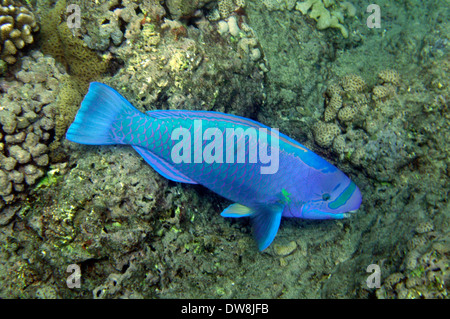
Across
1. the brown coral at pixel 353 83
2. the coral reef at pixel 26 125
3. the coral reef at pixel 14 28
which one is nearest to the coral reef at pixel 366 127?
the brown coral at pixel 353 83

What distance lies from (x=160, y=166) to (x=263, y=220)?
47.6 inches

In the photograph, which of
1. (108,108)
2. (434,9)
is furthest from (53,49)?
(434,9)

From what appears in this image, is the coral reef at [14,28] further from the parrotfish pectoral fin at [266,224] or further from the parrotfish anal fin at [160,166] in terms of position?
the parrotfish pectoral fin at [266,224]

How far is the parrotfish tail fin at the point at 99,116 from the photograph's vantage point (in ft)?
7.83

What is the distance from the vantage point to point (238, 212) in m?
2.86

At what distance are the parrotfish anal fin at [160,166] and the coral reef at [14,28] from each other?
5.92 ft

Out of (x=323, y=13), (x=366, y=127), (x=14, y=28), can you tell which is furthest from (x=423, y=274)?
(x=14, y=28)

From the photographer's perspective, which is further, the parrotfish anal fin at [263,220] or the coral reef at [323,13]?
the coral reef at [323,13]

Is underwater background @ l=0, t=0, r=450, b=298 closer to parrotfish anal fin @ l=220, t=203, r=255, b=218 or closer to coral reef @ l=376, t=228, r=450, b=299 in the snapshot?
coral reef @ l=376, t=228, r=450, b=299

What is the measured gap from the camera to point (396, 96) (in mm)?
3598

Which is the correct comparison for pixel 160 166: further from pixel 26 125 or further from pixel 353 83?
pixel 353 83

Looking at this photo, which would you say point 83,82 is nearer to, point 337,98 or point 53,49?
point 53,49

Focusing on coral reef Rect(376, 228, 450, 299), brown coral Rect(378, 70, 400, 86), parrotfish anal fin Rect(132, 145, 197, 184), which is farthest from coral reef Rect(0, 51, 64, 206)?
brown coral Rect(378, 70, 400, 86)

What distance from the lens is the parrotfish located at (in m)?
2.43
